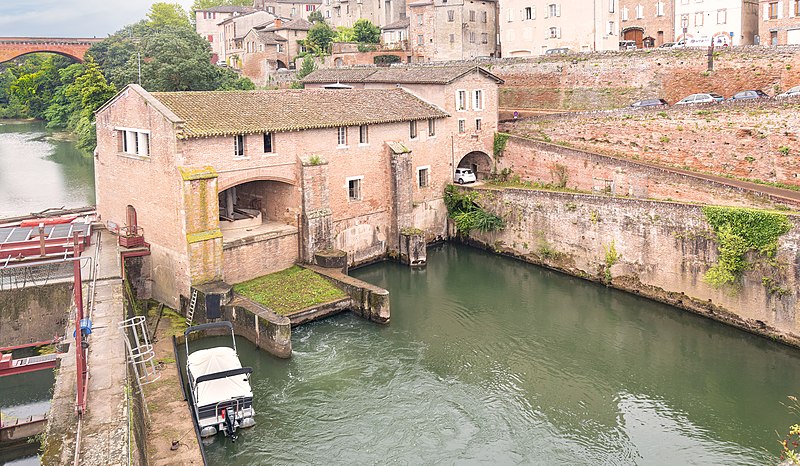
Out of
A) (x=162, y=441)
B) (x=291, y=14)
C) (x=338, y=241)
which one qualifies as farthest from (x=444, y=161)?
(x=291, y=14)

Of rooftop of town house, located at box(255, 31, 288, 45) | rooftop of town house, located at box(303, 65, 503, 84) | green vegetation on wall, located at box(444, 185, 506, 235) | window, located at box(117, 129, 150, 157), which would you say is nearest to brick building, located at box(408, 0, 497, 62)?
rooftop of town house, located at box(303, 65, 503, 84)

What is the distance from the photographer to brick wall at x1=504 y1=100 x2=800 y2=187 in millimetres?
32312

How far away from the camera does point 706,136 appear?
3488cm

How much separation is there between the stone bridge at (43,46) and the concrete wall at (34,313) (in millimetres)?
70393

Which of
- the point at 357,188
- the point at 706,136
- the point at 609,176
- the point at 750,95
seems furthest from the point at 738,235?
the point at 357,188

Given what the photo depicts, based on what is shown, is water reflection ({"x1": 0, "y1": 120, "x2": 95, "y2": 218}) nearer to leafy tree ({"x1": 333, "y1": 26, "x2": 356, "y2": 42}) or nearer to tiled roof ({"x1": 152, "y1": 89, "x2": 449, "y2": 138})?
tiled roof ({"x1": 152, "y1": 89, "x2": 449, "y2": 138})

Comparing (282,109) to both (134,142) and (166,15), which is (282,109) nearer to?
(134,142)

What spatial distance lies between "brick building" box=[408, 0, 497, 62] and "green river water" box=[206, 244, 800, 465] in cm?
3597

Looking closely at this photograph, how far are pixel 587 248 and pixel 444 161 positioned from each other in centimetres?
974

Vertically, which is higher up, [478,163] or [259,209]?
[478,163]

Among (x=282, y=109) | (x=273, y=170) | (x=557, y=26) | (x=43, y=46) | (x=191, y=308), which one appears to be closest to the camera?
(x=191, y=308)

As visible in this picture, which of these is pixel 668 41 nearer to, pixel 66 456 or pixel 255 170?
pixel 255 170

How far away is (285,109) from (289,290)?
28.1ft

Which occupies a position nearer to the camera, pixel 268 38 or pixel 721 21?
pixel 721 21
